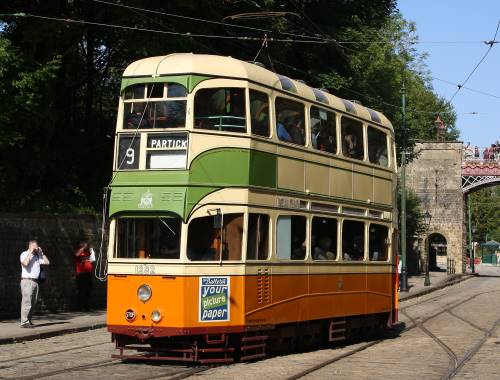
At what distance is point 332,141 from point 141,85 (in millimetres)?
4265

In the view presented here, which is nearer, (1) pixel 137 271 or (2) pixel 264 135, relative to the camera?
(1) pixel 137 271

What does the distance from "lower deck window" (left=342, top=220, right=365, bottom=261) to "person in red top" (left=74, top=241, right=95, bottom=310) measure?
26.0 ft

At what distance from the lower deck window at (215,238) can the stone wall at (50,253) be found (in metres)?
8.72

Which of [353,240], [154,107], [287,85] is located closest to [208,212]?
[154,107]

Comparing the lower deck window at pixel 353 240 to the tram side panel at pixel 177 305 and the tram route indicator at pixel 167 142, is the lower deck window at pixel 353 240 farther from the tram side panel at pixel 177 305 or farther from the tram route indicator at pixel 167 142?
the tram route indicator at pixel 167 142

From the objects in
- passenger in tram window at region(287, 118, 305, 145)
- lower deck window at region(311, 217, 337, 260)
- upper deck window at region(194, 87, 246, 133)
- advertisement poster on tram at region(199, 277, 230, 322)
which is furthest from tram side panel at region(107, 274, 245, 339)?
passenger in tram window at region(287, 118, 305, 145)

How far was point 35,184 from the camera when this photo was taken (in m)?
27.3

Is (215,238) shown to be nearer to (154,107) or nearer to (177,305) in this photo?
(177,305)

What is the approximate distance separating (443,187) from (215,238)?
174 ft

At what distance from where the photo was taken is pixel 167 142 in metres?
13.5

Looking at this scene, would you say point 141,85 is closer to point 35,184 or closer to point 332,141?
point 332,141

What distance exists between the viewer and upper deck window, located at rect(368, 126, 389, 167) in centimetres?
1841

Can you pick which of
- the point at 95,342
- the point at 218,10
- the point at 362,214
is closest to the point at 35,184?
the point at 218,10

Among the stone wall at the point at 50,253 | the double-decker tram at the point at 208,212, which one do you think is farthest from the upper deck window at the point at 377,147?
the stone wall at the point at 50,253
